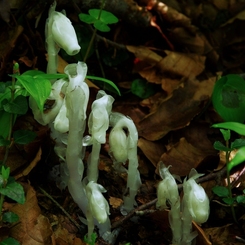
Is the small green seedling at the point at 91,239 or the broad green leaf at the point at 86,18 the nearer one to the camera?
the small green seedling at the point at 91,239

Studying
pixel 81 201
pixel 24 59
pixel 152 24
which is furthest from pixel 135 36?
pixel 81 201

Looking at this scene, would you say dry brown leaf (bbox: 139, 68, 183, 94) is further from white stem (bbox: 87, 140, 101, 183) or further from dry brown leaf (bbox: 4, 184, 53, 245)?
dry brown leaf (bbox: 4, 184, 53, 245)

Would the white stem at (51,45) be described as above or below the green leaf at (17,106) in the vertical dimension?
above

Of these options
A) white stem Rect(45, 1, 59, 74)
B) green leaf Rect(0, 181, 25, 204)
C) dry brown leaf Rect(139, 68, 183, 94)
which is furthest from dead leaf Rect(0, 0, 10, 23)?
green leaf Rect(0, 181, 25, 204)

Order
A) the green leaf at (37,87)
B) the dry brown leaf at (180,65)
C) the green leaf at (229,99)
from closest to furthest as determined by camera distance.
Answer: the green leaf at (37,87) → the green leaf at (229,99) → the dry brown leaf at (180,65)

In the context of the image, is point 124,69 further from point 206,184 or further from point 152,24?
point 206,184

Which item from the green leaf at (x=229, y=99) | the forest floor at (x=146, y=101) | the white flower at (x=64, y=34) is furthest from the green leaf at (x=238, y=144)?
the white flower at (x=64, y=34)

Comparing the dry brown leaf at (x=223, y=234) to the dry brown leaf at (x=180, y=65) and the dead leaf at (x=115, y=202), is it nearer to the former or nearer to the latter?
the dead leaf at (x=115, y=202)

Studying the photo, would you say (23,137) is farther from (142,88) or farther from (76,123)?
(142,88)
